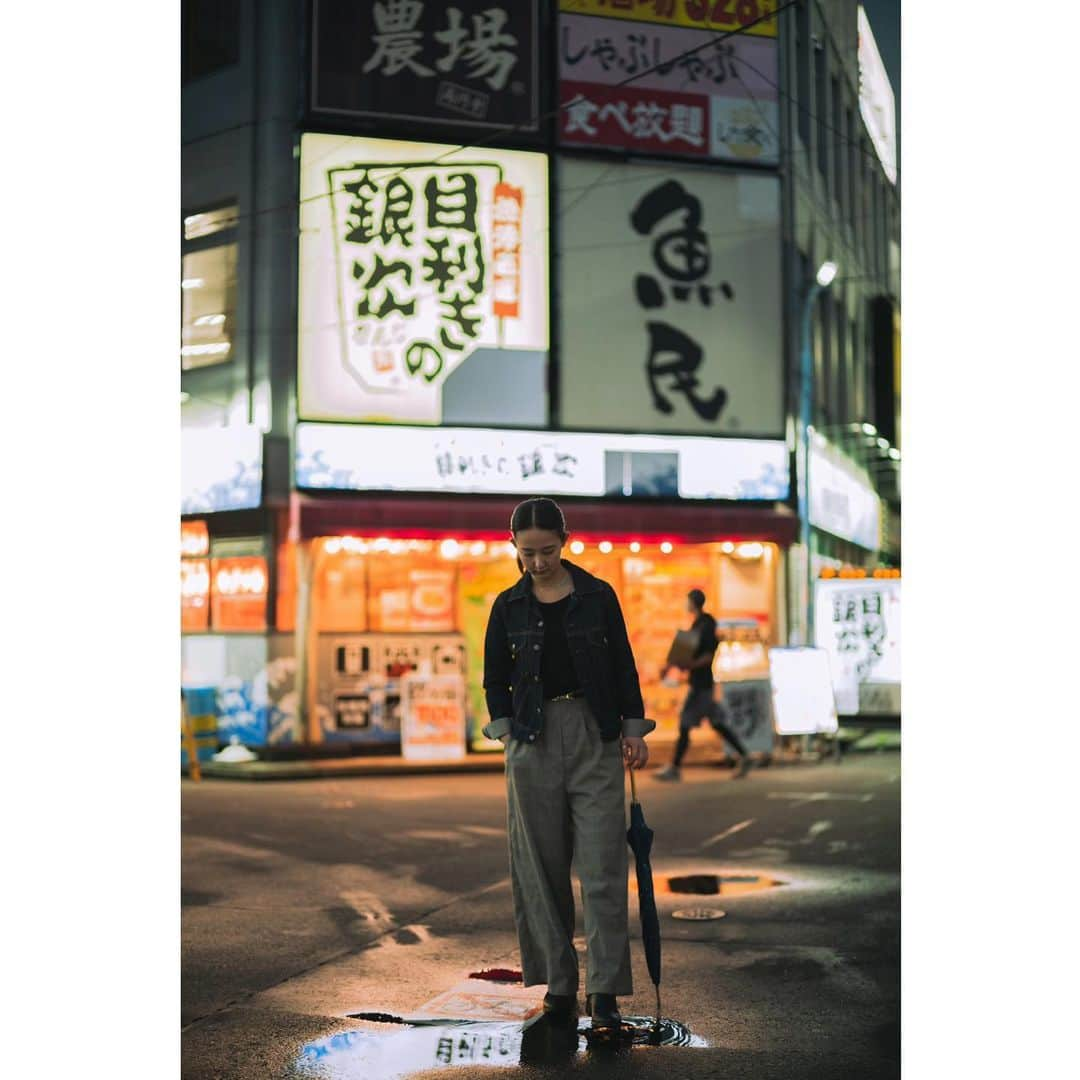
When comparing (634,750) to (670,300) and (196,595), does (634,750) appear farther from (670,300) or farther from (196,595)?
(670,300)

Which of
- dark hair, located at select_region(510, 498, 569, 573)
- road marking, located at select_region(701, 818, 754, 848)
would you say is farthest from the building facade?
dark hair, located at select_region(510, 498, 569, 573)

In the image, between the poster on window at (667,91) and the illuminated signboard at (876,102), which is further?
the illuminated signboard at (876,102)

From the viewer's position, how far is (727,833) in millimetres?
11453

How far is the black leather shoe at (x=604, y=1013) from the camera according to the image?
5.66m

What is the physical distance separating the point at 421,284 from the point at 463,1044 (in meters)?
14.4

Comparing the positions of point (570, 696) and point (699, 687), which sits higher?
point (570, 696)

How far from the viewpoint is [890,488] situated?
34938 mm

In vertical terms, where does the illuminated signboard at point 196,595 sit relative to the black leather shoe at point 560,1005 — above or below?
above

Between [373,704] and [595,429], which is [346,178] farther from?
[373,704]

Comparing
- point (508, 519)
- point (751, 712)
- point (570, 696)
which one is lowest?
point (751, 712)

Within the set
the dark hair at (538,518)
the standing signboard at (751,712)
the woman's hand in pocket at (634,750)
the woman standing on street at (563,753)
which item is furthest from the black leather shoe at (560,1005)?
the standing signboard at (751,712)

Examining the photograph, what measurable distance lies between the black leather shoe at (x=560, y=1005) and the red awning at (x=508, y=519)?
493 inches

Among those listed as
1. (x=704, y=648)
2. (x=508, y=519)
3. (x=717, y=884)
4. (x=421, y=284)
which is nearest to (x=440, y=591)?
(x=508, y=519)

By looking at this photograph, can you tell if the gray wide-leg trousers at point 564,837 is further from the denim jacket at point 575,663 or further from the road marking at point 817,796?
the road marking at point 817,796
